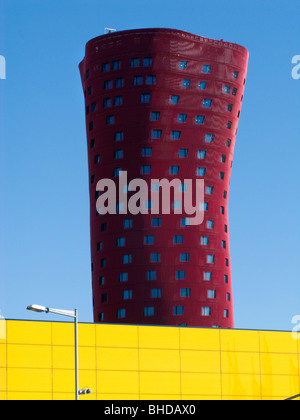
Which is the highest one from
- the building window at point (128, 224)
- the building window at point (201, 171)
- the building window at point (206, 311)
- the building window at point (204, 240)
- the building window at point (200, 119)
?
the building window at point (200, 119)

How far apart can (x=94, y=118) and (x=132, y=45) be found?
9.86 metres

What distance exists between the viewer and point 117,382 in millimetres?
48562

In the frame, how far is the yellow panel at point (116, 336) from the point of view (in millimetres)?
48719

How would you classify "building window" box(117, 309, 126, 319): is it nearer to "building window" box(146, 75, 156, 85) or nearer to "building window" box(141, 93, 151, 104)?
"building window" box(141, 93, 151, 104)

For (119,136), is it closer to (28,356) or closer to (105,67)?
(105,67)

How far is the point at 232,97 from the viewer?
372 ft

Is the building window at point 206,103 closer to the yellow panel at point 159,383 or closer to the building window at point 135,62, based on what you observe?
the building window at point 135,62

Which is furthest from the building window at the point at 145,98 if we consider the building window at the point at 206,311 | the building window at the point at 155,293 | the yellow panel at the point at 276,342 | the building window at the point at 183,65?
the yellow panel at the point at 276,342

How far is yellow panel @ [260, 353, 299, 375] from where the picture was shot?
171ft

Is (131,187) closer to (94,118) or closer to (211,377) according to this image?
(94,118)

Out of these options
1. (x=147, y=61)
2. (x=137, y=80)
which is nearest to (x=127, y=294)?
(x=137, y=80)

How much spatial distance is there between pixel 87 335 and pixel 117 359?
2.10 m

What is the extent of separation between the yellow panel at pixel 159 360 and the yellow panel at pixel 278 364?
532 centimetres
